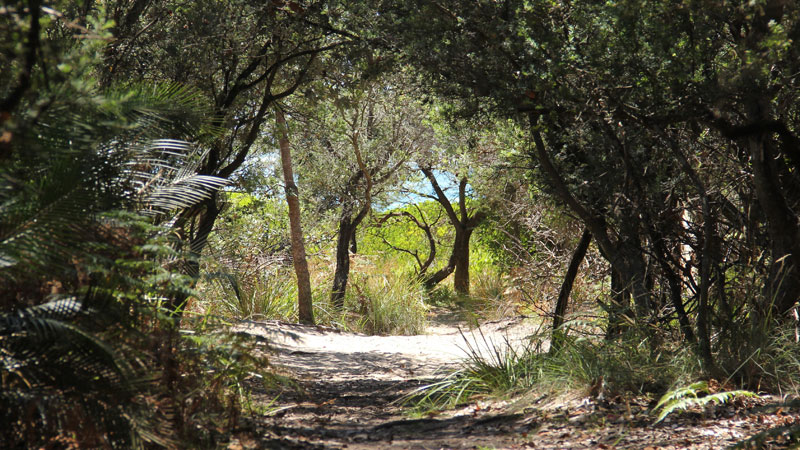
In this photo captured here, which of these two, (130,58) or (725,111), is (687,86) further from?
(130,58)

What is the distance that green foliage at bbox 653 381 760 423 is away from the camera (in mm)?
3697

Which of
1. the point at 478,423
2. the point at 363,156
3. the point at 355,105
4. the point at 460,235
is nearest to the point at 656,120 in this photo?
the point at 478,423

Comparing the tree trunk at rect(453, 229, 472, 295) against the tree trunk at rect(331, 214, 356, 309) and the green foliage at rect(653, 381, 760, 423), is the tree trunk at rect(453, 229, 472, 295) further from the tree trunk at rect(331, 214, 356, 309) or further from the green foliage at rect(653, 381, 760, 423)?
the green foliage at rect(653, 381, 760, 423)

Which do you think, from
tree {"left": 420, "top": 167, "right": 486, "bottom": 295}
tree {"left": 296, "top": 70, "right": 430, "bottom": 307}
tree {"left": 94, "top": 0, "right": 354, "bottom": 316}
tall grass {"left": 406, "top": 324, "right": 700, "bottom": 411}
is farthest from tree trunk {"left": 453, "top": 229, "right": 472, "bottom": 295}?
tall grass {"left": 406, "top": 324, "right": 700, "bottom": 411}

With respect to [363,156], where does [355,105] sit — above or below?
below

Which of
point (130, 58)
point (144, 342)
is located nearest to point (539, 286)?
point (130, 58)

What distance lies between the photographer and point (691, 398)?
392cm

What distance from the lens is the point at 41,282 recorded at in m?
2.96

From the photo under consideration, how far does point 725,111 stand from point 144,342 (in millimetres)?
3719

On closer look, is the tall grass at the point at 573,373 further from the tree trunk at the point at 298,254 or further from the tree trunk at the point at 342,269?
the tree trunk at the point at 342,269

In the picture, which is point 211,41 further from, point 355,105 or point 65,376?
point 65,376

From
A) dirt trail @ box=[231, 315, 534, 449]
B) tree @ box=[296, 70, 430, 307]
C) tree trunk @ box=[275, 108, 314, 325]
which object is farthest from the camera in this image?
tree @ box=[296, 70, 430, 307]

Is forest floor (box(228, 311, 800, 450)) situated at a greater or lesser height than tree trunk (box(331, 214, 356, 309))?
lesser

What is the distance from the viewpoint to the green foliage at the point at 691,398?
146 inches
